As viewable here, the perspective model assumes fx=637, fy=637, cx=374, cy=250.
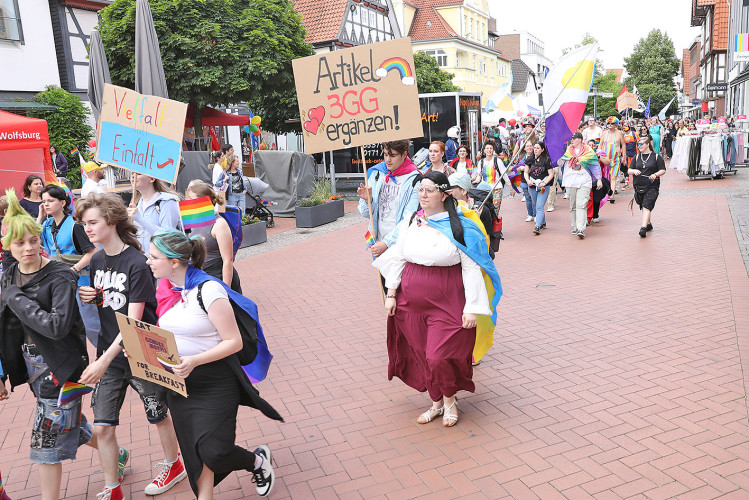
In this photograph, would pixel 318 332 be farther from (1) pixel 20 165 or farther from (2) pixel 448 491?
(1) pixel 20 165

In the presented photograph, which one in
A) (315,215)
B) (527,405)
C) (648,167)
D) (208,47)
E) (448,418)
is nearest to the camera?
(448,418)

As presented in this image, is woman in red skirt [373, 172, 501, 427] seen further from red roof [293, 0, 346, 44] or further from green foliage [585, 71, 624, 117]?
green foliage [585, 71, 624, 117]

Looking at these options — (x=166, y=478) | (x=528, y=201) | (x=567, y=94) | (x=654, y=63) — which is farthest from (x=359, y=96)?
(x=654, y=63)

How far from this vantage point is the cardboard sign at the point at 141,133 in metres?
5.30

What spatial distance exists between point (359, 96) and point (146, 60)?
6.56 m

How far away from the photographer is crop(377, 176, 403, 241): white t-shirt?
210 inches

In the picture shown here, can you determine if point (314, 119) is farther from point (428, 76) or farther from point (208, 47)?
point (428, 76)

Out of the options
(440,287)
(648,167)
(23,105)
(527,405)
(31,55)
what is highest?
→ (31,55)

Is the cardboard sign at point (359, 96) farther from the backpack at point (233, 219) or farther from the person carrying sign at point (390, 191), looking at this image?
the backpack at point (233, 219)

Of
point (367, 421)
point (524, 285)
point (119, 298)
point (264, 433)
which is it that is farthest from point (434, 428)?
point (524, 285)

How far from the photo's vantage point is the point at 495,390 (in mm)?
5152

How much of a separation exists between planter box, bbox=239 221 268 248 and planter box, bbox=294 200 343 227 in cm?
170

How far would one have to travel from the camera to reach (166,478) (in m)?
3.89

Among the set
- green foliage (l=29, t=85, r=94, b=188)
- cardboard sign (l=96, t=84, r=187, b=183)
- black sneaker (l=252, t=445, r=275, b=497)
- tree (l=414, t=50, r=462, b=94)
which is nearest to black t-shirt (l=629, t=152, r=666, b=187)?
cardboard sign (l=96, t=84, r=187, b=183)
